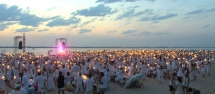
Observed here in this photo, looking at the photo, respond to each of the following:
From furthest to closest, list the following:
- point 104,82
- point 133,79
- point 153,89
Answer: point 153,89, point 133,79, point 104,82

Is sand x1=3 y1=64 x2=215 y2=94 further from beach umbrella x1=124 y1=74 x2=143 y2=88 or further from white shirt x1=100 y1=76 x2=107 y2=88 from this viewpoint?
white shirt x1=100 y1=76 x2=107 y2=88

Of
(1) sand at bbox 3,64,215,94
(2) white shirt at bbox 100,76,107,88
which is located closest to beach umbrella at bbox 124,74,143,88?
(1) sand at bbox 3,64,215,94

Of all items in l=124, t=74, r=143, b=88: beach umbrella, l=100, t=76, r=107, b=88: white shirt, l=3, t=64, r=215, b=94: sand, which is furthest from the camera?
l=124, t=74, r=143, b=88: beach umbrella

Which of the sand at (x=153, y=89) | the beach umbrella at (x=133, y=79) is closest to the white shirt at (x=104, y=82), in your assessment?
the sand at (x=153, y=89)

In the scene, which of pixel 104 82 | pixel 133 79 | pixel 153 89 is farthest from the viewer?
pixel 153 89

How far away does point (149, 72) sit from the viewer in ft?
60.3

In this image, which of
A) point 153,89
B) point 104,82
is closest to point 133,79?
point 153,89

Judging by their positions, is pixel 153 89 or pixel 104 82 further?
pixel 153 89

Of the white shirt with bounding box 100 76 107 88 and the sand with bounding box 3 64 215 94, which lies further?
the sand with bounding box 3 64 215 94

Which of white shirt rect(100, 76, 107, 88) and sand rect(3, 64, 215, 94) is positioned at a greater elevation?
white shirt rect(100, 76, 107, 88)

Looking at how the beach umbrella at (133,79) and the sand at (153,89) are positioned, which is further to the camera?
the beach umbrella at (133,79)

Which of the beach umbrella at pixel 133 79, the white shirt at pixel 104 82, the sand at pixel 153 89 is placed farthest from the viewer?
the beach umbrella at pixel 133 79

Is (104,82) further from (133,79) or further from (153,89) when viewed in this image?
(153,89)

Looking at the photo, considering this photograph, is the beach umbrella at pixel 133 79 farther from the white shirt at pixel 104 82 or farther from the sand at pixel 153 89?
the white shirt at pixel 104 82
